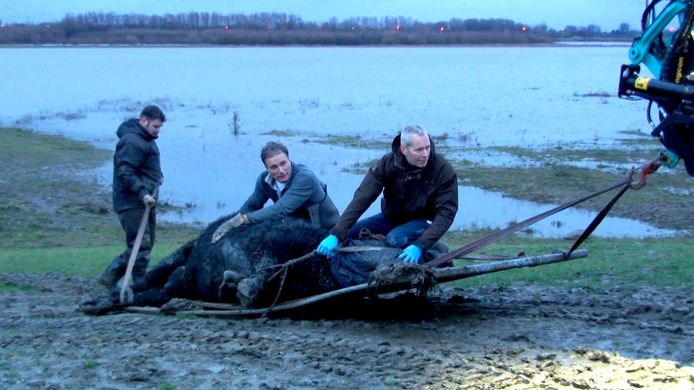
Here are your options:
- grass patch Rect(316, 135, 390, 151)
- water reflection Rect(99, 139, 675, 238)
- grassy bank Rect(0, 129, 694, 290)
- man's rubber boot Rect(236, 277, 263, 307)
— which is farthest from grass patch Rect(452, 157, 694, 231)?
man's rubber boot Rect(236, 277, 263, 307)

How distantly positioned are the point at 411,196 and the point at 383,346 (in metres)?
1.47

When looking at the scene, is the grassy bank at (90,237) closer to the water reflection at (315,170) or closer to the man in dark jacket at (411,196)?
the water reflection at (315,170)

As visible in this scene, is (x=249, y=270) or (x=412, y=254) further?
(x=249, y=270)

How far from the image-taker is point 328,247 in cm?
685

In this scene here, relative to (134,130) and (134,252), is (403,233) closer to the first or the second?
(134,252)

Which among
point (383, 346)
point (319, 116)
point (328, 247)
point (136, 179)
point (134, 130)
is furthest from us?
point (319, 116)

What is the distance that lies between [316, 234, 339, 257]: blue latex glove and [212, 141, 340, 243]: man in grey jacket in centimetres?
67

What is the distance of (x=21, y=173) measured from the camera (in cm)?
2177

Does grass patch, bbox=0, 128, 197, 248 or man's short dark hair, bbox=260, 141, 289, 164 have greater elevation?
man's short dark hair, bbox=260, 141, 289, 164

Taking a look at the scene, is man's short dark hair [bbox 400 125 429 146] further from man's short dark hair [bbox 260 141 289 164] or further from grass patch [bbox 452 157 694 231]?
grass patch [bbox 452 157 694 231]

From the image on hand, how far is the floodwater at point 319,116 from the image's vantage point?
20188 mm

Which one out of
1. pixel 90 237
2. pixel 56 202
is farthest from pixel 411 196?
pixel 56 202

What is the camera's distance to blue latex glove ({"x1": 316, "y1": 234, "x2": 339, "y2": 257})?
685 cm

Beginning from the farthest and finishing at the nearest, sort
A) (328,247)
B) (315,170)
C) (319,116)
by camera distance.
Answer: (319,116) → (315,170) → (328,247)
